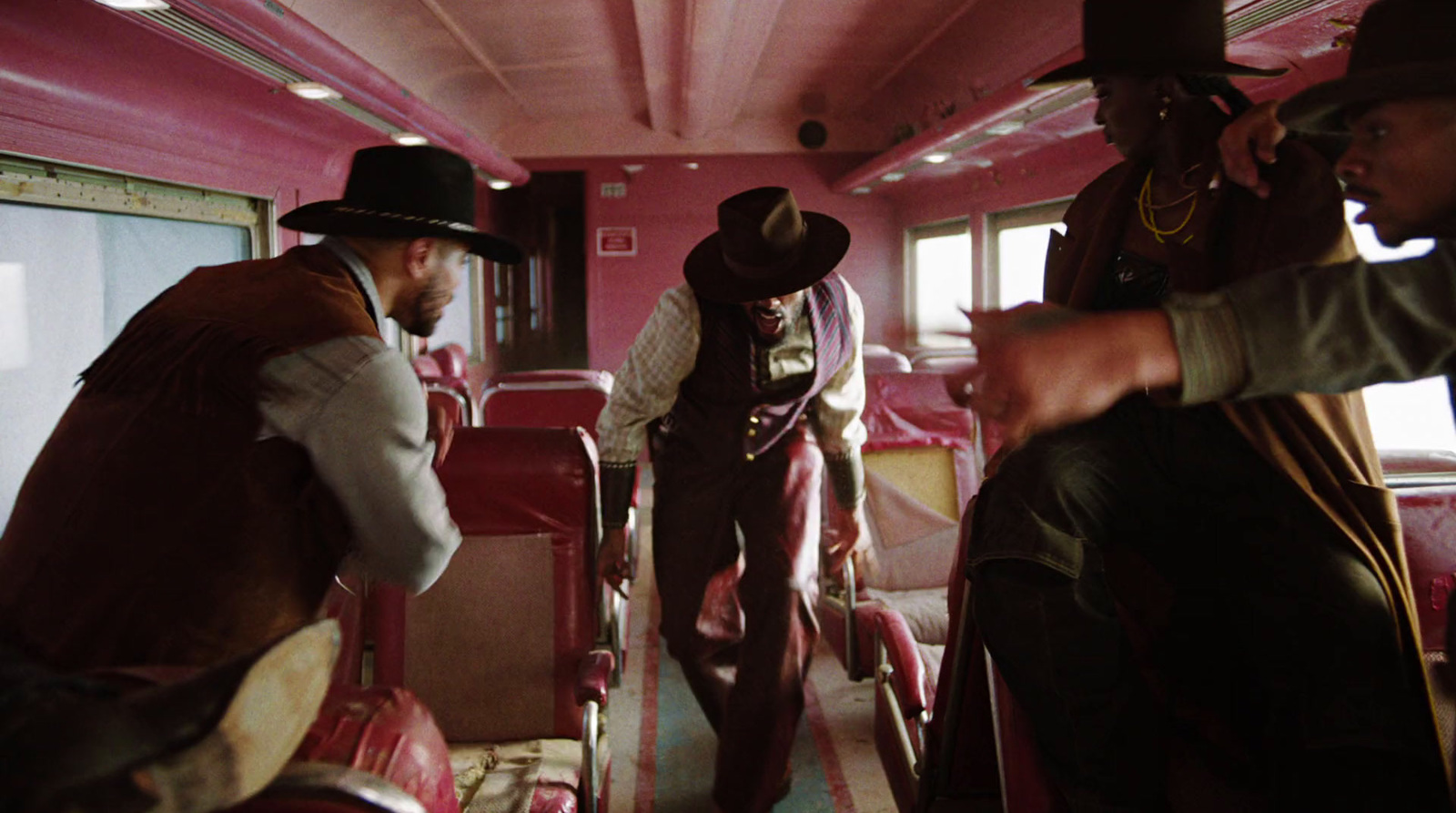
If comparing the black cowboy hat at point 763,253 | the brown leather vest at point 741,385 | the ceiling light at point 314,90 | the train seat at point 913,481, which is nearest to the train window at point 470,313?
the ceiling light at point 314,90

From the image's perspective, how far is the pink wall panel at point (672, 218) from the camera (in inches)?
395

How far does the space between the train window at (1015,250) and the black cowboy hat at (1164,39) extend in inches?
212

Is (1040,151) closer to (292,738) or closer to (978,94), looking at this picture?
(978,94)

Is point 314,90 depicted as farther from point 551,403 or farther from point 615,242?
point 615,242

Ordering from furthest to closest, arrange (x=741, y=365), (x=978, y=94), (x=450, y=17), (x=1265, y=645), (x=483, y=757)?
(x=978, y=94), (x=450, y=17), (x=741, y=365), (x=483, y=757), (x=1265, y=645)

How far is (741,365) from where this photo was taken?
2.95m

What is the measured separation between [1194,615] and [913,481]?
2716mm

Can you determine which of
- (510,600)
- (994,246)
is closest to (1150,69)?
(510,600)

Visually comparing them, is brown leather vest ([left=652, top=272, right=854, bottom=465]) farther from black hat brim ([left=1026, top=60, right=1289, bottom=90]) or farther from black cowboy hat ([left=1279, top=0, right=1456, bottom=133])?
black cowboy hat ([left=1279, top=0, right=1456, bottom=133])

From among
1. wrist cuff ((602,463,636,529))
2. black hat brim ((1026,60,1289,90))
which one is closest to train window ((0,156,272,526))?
wrist cuff ((602,463,636,529))

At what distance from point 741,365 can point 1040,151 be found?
425cm

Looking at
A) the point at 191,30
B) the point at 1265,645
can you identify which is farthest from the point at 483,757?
the point at 191,30

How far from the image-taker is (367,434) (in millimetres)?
1492

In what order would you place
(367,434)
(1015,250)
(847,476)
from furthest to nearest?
1. (1015,250)
2. (847,476)
3. (367,434)
